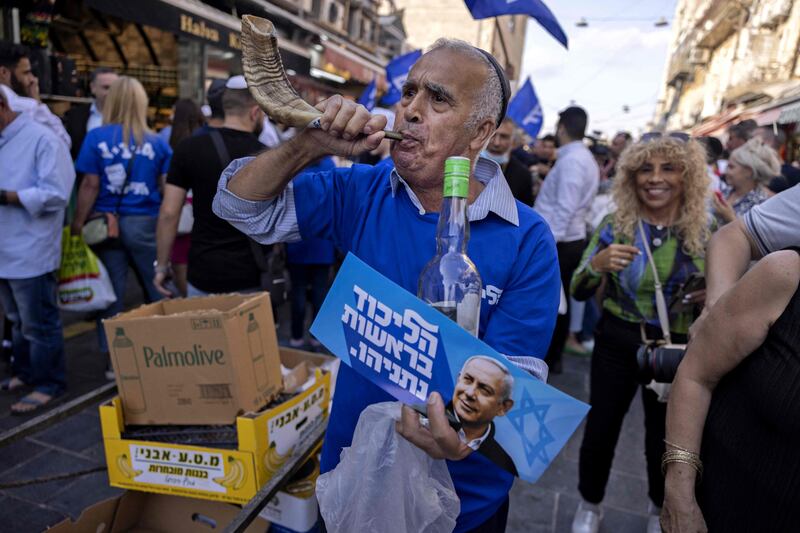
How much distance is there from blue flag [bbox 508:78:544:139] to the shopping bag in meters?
5.29

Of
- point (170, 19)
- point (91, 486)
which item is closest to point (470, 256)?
point (91, 486)

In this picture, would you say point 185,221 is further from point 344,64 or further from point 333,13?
point 333,13

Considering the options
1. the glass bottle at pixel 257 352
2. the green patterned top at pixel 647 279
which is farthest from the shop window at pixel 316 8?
the glass bottle at pixel 257 352

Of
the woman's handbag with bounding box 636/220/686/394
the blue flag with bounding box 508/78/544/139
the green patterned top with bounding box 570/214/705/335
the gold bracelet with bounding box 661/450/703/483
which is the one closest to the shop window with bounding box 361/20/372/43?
the blue flag with bounding box 508/78/544/139

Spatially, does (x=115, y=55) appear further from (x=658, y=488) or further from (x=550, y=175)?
(x=658, y=488)

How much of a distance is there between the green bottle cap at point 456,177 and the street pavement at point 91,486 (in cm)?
245

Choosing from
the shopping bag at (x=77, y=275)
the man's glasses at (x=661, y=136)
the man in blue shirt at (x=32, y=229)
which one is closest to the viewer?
the man's glasses at (x=661, y=136)

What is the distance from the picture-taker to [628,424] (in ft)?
13.5

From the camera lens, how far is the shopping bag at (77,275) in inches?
145

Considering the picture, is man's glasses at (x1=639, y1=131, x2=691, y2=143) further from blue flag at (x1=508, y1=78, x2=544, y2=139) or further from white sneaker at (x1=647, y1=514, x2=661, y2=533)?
blue flag at (x1=508, y1=78, x2=544, y2=139)

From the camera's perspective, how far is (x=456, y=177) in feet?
3.06

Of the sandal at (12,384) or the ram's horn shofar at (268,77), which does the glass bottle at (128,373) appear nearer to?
the ram's horn shofar at (268,77)

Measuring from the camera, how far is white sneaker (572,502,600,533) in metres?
2.72

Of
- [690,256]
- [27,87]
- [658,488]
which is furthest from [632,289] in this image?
[27,87]
